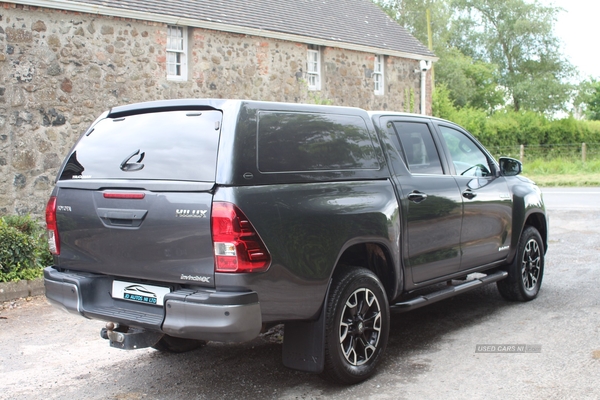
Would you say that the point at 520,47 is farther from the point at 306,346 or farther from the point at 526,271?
the point at 306,346

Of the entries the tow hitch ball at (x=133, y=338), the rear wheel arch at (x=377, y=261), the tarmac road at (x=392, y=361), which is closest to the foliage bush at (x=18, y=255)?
the tarmac road at (x=392, y=361)

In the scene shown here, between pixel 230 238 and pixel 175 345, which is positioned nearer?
pixel 230 238

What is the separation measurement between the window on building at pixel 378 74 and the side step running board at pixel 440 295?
615 inches

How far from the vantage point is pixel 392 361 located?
217 inches

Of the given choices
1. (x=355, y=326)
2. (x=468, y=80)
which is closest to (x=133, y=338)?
(x=355, y=326)

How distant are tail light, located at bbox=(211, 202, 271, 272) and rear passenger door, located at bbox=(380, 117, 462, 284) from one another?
180cm

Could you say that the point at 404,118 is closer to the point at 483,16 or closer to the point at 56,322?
the point at 56,322

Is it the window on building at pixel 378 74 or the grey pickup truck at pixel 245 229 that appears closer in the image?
the grey pickup truck at pixel 245 229

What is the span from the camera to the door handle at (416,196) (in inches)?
223

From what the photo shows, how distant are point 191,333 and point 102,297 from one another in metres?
0.90

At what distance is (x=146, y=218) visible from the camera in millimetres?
4422

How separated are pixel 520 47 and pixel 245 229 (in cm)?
5250

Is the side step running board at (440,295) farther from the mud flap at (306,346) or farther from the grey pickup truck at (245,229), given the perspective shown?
the mud flap at (306,346)

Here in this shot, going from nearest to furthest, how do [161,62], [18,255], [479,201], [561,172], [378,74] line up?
[479,201] < [18,255] < [161,62] < [378,74] < [561,172]
